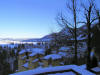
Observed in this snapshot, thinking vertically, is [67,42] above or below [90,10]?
below

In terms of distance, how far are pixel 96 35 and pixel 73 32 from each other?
2.43 metres

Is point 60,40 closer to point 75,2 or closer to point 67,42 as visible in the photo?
point 67,42

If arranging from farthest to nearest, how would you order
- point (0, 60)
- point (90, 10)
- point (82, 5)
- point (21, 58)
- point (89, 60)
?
point (0, 60) < point (21, 58) < point (82, 5) < point (90, 10) < point (89, 60)

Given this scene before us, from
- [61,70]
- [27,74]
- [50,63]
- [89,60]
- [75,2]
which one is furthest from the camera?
[50,63]

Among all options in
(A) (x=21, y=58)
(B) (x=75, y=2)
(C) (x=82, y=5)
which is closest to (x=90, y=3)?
(C) (x=82, y=5)

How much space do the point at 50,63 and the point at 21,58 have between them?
7985 millimetres

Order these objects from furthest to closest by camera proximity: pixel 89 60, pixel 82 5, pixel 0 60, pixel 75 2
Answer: pixel 0 60 < pixel 75 2 < pixel 82 5 < pixel 89 60

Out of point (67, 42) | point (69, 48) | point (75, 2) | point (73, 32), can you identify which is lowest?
point (69, 48)

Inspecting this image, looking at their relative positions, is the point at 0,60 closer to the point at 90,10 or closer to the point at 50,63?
the point at 50,63

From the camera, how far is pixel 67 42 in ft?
21.1

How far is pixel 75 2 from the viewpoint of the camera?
5.81 meters

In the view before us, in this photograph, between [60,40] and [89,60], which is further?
[60,40]

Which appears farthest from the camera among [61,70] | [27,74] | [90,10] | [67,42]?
[67,42]

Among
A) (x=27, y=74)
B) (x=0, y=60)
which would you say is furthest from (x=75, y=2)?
(x=0, y=60)
